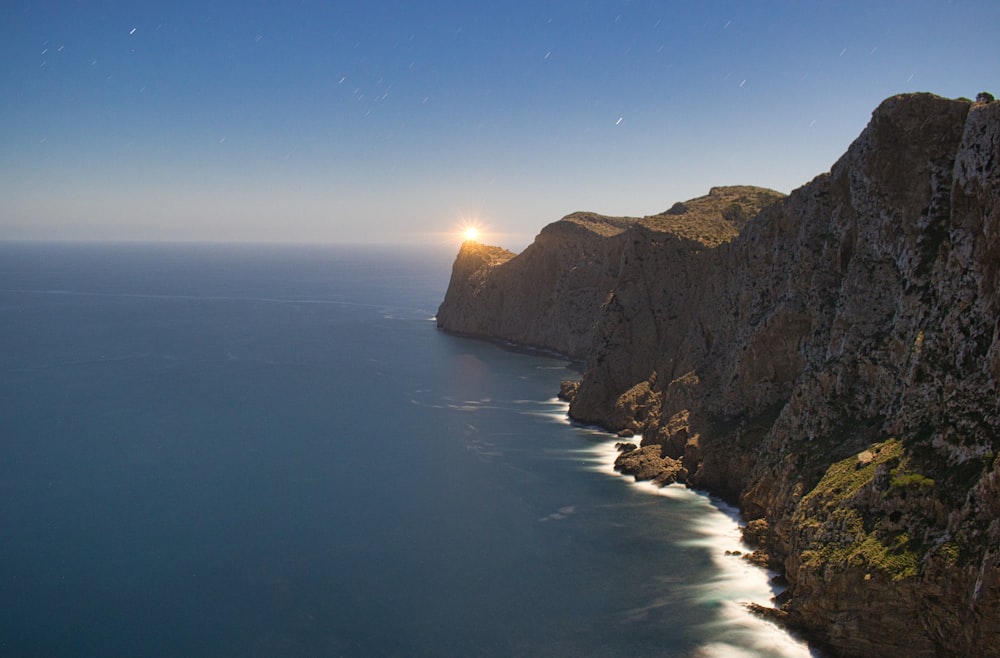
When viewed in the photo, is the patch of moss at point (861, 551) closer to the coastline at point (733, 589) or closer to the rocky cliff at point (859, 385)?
the rocky cliff at point (859, 385)

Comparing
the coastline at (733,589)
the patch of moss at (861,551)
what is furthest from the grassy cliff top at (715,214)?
the patch of moss at (861,551)

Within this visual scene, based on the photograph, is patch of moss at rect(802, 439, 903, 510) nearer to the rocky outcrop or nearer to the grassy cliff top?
the grassy cliff top

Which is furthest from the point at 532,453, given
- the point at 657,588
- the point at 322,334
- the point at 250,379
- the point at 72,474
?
the point at 322,334

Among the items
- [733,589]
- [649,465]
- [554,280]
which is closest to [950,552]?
[733,589]

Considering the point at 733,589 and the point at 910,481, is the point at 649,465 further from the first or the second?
the point at 910,481

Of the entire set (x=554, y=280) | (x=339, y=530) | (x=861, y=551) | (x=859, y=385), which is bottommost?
(x=339, y=530)

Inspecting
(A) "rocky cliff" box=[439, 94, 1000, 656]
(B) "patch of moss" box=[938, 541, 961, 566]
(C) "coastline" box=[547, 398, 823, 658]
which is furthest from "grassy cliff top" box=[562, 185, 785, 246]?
(B) "patch of moss" box=[938, 541, 961, 566]

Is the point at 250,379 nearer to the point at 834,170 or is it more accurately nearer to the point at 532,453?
the point at 532,453
